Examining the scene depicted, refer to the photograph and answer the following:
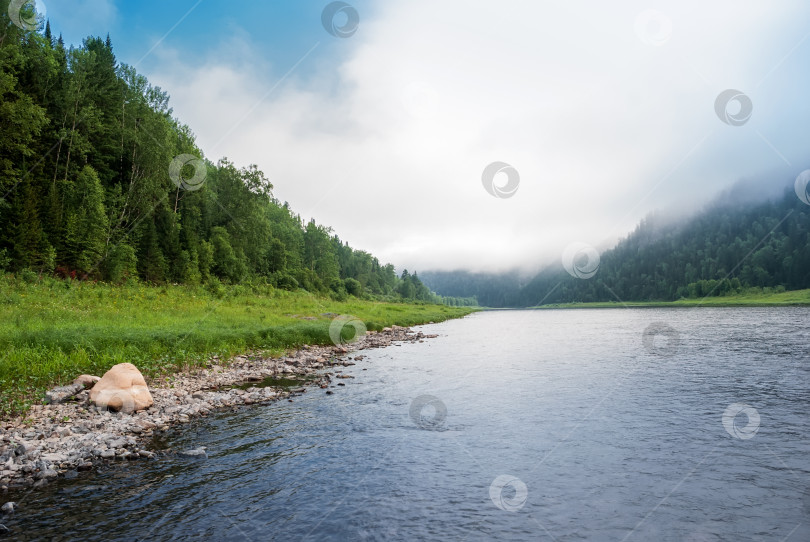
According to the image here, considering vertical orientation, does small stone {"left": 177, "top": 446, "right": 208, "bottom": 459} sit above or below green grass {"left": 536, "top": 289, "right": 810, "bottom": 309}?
below

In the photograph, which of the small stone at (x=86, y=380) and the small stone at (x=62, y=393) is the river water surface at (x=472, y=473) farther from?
the small stone at (x=86, y=380)

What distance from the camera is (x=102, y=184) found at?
190 ft

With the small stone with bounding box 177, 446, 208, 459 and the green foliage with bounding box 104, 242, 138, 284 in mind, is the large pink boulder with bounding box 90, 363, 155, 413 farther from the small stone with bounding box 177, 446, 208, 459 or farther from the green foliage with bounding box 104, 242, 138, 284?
the green foliage with bounding box 104, 242, 138, 284

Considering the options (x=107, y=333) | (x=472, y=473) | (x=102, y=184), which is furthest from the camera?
(x=102, y=184)

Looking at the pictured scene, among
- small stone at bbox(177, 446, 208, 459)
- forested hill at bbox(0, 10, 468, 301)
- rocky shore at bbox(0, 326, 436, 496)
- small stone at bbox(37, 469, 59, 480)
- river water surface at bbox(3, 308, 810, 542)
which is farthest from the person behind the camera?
forested hill at bbox(0, 10, 468, 301)

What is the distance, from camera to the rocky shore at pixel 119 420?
10781 mm

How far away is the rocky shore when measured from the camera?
35.4 feet

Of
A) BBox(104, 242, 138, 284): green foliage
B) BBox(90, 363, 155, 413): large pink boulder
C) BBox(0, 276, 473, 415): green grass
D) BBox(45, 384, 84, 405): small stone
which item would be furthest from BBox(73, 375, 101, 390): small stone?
BBox(104, 242, 138, 284): green foliage

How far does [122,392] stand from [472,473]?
12.8 metres

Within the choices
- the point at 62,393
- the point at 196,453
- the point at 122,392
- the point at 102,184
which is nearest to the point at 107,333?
the point at 62,393

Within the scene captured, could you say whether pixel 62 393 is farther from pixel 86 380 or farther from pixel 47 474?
pixel 47 474

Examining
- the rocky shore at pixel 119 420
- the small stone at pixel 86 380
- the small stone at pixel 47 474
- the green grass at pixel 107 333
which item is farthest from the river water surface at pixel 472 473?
the green grass at pixel 107 333

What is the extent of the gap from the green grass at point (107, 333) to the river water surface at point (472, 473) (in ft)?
22.9

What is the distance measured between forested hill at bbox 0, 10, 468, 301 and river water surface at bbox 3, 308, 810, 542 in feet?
128
